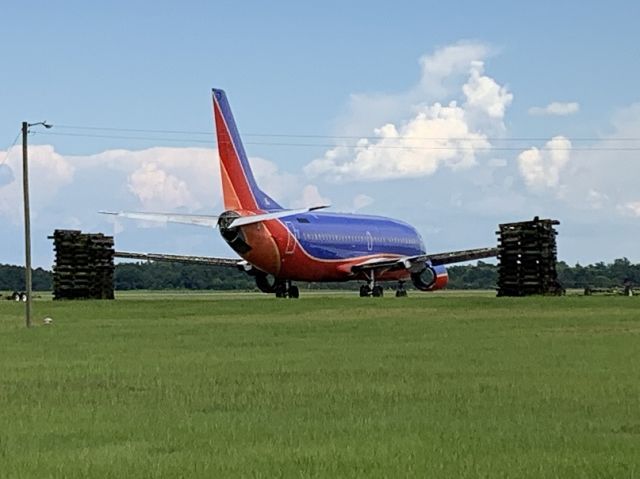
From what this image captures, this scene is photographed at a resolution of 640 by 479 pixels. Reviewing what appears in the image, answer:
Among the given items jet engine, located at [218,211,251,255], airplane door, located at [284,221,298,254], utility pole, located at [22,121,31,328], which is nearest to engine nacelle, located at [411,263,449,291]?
airplane door, located at [284,221,298,254]

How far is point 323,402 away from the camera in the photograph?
1889cm

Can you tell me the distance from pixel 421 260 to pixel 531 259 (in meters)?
11.2

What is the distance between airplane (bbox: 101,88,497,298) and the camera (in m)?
68.6

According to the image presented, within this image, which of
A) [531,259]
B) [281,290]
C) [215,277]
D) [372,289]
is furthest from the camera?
[215,277]

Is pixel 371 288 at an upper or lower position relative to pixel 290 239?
lower

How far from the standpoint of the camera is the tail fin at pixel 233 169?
68625 mm

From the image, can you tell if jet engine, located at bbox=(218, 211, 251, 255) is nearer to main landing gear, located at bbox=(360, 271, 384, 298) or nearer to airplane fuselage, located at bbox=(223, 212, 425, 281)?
airplane fuselage, located at bbox=(223, 212, 425, 281)

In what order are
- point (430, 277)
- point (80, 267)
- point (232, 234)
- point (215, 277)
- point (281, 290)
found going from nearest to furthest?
point (232, 234) → point (80, 267) → point (281, 290) → point (430, 277) → point (215, 277)

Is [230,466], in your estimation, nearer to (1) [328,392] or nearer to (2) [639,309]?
(1) [328,392]

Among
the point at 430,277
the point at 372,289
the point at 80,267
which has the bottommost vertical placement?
the point at 372,289

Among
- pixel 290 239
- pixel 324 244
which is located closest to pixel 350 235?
pixel 324 244

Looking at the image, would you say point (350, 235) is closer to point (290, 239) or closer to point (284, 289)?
point (284, 289)

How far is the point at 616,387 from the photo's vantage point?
20.7 metres

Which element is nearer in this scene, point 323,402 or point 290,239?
point 323,402
